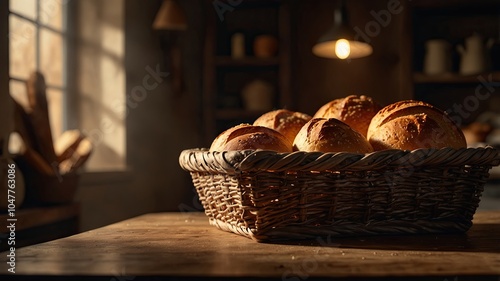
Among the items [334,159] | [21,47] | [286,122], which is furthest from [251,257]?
[21,47]

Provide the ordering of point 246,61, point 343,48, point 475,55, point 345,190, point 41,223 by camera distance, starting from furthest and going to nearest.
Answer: point 246,61, point 475,55, point 343,48, point 41,223, point 345,190

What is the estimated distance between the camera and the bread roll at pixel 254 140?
101 cm

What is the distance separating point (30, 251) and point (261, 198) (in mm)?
381

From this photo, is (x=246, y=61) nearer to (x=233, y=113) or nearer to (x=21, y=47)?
(x=233, y=113)

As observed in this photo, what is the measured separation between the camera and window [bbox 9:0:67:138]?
7.76ft

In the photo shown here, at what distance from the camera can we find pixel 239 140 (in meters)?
1.03

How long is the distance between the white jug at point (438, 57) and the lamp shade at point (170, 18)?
155cm

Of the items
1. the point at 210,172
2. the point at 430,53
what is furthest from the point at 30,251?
the point at 430,53

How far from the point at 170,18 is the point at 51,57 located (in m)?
0.69

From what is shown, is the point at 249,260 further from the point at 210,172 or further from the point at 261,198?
the point at 210,172

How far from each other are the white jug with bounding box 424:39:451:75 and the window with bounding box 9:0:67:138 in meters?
2.18

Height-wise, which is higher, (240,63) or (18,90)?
(240,63)

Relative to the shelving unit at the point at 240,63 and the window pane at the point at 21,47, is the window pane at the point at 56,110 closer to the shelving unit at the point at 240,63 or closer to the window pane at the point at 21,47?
the window pane at the point at 21,47

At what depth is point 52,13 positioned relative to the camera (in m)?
2.74
